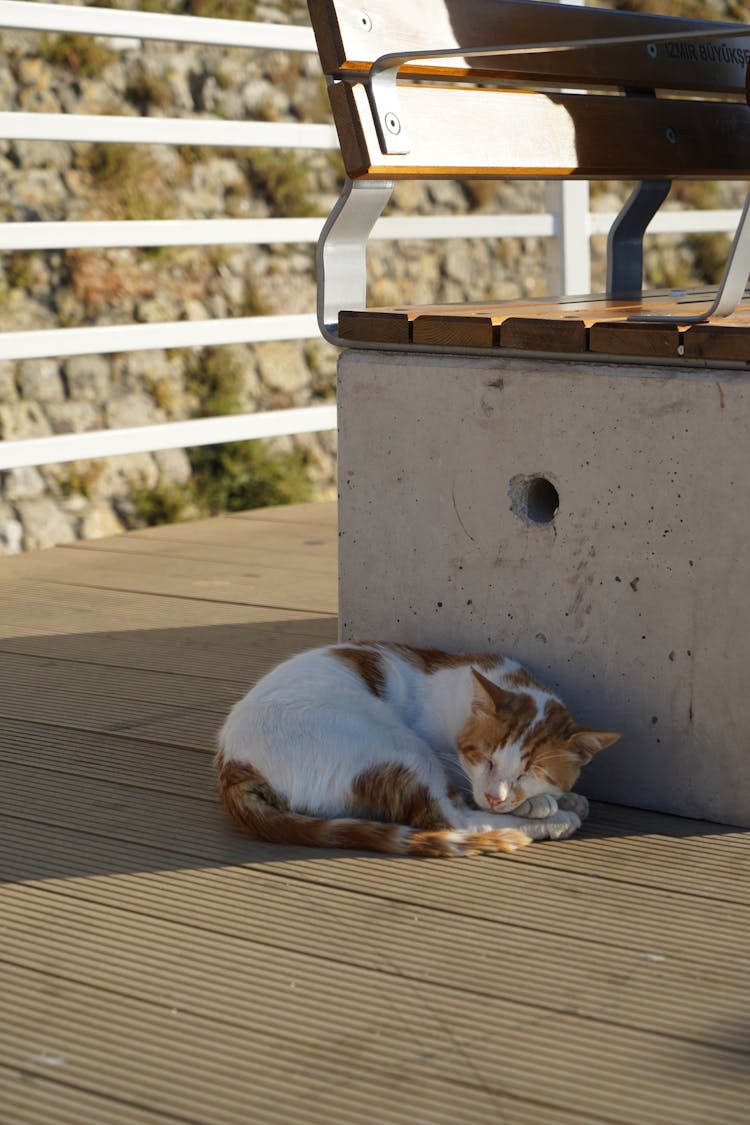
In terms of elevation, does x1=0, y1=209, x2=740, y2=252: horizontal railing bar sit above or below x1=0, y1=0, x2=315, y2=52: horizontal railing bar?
below

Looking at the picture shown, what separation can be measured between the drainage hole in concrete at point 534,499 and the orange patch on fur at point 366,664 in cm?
32

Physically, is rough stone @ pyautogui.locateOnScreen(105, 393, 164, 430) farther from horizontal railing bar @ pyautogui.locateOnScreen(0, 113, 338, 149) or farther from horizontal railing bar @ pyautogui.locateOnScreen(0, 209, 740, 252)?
horizontal railing bar @ pyautogui.locateOnScreen(0, 113, 338, 149)

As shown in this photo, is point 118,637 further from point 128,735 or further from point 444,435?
point 444,435

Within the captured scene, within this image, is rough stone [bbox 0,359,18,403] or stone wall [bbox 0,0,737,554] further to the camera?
stone wall [bbox 0,0,737,554]

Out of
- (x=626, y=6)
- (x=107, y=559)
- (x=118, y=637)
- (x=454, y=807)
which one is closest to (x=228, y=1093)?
(x=454, y=807)

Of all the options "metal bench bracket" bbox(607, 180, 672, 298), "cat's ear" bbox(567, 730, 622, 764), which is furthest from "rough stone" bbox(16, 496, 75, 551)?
"cat's ear" bbox(567, 730, 622, 764)

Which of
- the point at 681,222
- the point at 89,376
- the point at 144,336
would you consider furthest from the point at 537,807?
the point at 681,222

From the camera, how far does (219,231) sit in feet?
15.3

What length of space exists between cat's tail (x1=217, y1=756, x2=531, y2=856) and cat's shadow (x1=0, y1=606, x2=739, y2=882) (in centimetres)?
2

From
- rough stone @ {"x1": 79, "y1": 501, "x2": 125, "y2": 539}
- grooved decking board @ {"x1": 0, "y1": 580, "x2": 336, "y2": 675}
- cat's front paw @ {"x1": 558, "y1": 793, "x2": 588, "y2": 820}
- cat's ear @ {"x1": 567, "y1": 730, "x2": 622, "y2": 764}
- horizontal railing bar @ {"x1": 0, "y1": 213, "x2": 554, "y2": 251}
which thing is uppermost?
horizontal railing bar @ {"x1": 0, "y1": 213, "x2": 554, "y2": 251}

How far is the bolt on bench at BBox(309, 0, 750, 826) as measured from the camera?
7.30ft

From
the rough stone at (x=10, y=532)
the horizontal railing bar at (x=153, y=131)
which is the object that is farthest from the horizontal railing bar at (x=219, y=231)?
the rough stone at (x=10, y=532)

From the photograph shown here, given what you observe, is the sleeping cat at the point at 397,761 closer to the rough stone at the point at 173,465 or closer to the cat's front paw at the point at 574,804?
the cat's front paw at the point at 574,804

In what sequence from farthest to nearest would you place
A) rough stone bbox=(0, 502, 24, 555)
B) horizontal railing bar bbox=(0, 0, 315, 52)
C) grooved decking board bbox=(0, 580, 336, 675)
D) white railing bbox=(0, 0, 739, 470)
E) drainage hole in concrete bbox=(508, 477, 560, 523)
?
rough stone bbox=(0, 502, 24, 555) → white railing bbox=(0, 0, 739, 470) → horizontal railing bar bbox=(0, 0, 315, 52) → grooved decking board bbox=(0, 580, 336, 675) → drainage hole in concrete bbox=(508, 477, 560, 523)
